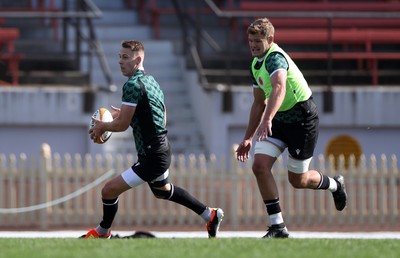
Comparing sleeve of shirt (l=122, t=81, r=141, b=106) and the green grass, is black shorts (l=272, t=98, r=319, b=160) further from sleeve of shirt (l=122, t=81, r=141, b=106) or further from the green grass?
sleeve of shirt (l=122, t=81, r=141, b=106)

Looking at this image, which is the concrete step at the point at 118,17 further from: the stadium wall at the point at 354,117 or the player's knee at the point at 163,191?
the player's knee at the point at 163,191

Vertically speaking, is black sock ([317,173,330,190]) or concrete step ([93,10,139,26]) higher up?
concrete step ([93,10,139,26])


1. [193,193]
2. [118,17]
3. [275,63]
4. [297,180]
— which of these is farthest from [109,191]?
[118,17]

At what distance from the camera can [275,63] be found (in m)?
10.5

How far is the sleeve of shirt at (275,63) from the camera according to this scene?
10.4m

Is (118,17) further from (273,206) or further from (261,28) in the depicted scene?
(273,206)

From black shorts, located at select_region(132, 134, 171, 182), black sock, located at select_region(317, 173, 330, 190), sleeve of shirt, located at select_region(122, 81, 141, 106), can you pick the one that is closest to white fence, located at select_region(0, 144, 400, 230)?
black sock, located at select_region(317, 173, 330, 190)

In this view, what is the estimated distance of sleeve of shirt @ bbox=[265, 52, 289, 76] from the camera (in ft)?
34.2

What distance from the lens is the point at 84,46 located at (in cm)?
2119

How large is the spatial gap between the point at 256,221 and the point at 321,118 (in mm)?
2839

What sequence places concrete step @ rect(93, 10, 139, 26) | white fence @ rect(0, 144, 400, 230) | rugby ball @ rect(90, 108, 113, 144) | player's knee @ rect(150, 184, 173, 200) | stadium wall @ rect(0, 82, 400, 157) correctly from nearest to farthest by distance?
rugby ball @ rect(90, 108, 113, 144) < player's knee @ rect(150, 184, 173, 200) < white fence @ rect(0, 144, 400, 230) < stadium wall @ rect(0, 82, 400, 157) < concrete step @ rect(93, 10, 139, 26)

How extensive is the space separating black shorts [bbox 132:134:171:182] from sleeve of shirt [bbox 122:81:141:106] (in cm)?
46

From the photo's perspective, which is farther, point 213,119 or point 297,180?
point 213,119

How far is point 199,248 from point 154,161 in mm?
1918
